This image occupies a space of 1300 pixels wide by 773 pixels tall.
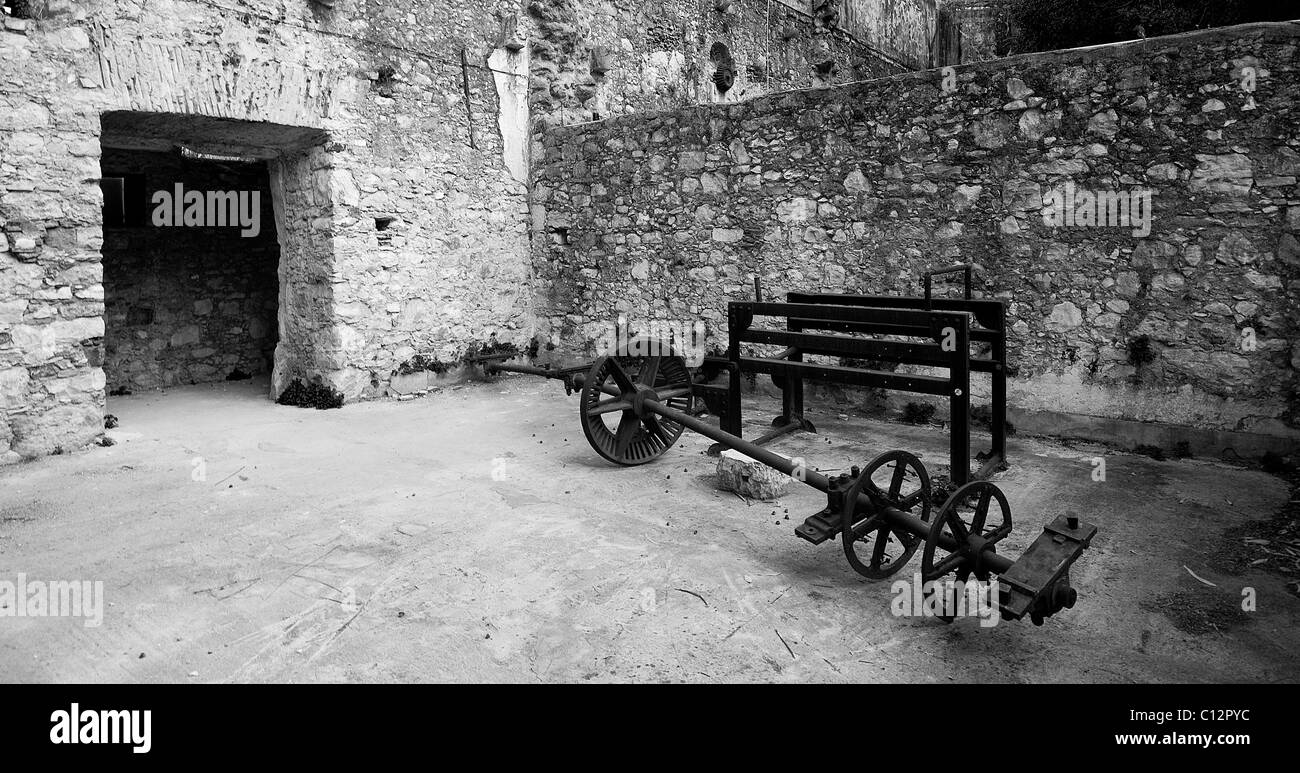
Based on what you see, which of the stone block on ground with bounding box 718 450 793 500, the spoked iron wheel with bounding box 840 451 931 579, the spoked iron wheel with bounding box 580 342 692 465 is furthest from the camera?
the spoked iron wheel with bounding box 580 342 692 465

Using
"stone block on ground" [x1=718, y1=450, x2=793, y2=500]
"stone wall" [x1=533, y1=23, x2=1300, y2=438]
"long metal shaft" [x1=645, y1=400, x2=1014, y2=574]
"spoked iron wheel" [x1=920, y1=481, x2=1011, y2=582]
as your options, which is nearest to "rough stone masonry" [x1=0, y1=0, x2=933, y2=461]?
"stone wall" [x1=533, y1=23, x2=1300, y2=438]

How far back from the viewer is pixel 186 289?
859 cm

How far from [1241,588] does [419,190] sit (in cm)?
688

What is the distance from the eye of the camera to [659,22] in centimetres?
1030

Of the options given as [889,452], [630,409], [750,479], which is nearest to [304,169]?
[630,409]

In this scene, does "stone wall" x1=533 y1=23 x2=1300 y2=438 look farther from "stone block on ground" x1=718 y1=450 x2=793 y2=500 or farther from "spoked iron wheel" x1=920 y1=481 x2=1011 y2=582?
"spoked iron wheel" x1=920 y1=481 x2=1011 y2=582

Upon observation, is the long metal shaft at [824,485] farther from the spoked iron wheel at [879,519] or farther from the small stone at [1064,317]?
the small stone at [1064,317]

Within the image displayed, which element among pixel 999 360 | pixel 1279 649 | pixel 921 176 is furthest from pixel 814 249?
pixel 1279 649

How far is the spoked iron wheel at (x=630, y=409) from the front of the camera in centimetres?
543

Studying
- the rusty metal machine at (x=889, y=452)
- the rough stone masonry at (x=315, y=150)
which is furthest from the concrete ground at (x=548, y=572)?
the rough stone masonry at (x=315, y=150)

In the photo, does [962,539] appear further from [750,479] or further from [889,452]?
[750,479]

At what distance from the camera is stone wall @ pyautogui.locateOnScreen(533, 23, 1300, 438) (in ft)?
17.4

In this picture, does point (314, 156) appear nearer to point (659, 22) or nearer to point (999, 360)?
point (659, 22)

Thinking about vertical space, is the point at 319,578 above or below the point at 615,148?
below
